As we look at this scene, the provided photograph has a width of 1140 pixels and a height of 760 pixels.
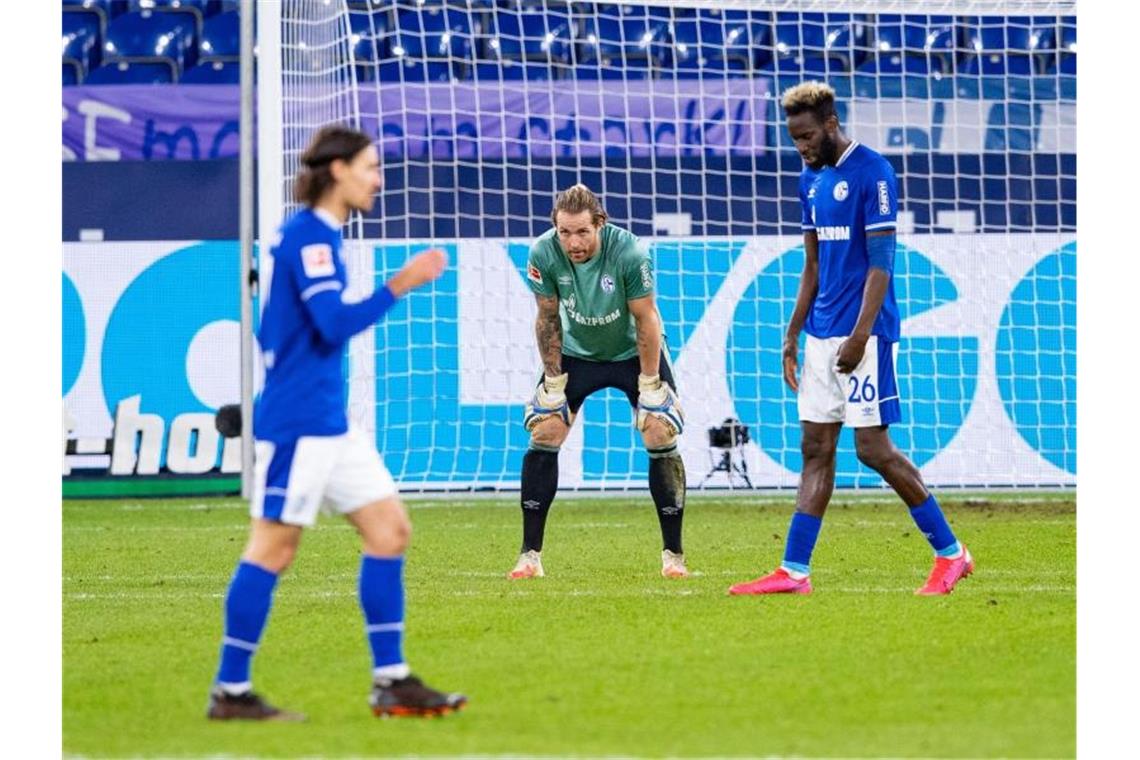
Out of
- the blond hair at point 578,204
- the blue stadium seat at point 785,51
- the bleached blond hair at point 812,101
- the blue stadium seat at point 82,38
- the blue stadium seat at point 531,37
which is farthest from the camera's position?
the blue stadium seat at point 82,38

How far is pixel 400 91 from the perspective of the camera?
15.9 metres

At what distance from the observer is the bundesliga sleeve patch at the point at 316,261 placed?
552 cm

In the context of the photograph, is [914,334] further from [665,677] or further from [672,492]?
[665,677]

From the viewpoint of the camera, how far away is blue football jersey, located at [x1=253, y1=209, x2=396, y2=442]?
18.0 feet

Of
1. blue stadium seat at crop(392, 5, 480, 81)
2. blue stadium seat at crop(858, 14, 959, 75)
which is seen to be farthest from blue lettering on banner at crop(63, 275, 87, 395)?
blue stadium seat at crop(858, 14, 959, 75)

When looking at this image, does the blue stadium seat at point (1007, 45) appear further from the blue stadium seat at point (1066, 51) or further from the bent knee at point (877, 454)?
the bent knee at point (877, 454)

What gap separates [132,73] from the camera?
18906 mm

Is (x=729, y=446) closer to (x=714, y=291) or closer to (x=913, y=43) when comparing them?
(x=714, y=291)

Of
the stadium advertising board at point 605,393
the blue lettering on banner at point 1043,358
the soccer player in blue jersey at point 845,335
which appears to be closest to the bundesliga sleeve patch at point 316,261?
the soccer player in blue jersey at point 845,335

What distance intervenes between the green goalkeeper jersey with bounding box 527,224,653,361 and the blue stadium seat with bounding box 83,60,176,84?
10.5m

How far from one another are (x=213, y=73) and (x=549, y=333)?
10328 millimetres

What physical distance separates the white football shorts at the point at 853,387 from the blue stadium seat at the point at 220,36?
12.0 meters

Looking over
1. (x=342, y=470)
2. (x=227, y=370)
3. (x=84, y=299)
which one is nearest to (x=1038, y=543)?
(x=342, y=470)

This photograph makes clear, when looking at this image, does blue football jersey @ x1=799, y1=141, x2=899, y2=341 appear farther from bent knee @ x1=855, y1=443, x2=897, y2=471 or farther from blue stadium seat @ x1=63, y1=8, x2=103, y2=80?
blue stadium seat @ x1=63, y1=8, x2=103, y2=80
